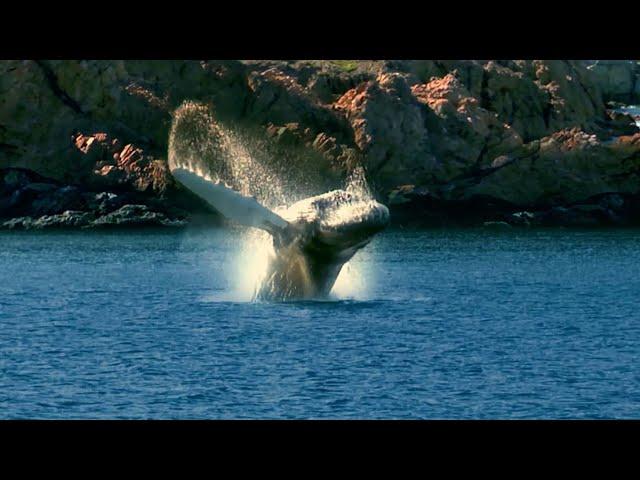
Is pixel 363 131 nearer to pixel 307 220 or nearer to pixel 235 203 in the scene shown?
pixel 235 203

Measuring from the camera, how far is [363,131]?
12600 cm

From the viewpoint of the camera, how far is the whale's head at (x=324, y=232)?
140 ft

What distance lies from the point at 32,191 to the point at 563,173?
165ft

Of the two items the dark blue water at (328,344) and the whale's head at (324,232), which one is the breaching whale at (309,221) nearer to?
the whale's head at (324,232)

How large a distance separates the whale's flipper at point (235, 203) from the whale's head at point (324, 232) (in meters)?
0.49

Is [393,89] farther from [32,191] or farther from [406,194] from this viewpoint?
[32,191]

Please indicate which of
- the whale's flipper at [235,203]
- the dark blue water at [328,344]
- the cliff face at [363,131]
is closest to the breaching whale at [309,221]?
the whale's flipper at [235,203]

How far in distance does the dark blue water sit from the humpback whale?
218 centimetres

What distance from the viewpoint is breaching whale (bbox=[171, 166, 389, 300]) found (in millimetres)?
42625

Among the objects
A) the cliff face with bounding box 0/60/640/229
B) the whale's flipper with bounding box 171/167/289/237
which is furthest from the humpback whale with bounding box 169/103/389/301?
the cliff face with bounding box 0/60/640/229

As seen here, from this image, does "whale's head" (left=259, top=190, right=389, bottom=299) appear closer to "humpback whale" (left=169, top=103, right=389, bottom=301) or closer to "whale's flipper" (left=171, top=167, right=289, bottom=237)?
"humpback whale" (left=169, top=103, right=389, bottom=301)
